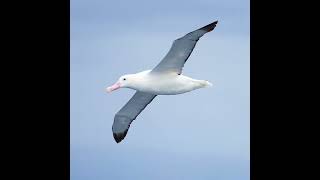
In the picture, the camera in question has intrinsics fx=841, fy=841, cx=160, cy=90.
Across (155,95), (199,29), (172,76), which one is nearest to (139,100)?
(155,95)

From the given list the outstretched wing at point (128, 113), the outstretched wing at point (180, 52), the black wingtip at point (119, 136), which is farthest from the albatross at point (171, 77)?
the black wingtip at point (119, 136)

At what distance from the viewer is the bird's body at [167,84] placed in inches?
459

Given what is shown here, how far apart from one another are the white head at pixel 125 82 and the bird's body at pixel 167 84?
0.44 ft

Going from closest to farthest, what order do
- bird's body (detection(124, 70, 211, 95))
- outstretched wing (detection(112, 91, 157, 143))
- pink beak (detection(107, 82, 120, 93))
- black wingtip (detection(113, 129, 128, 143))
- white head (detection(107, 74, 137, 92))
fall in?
bird's body (detection(124, 70, 211, 95)) < white head (detection(107, 74, 137, 92)) < pink beak (detection(107, 82, 120, 93)) < outstretched wing (detection(112, 91, 157, 143)) < black wingtip (detection(113, 129, 128, 143))

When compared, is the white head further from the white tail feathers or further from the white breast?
the white tail feathers

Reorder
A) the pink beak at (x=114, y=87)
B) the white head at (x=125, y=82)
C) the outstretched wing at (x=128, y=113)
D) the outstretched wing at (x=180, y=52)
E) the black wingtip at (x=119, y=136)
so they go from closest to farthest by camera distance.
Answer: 1. the outstretched wing at (x=180, y=52)
2. the white head at (x=125, y=82)
3. the pink beak at (x=114, y=87)
4. the outstretched wing at (x=128, y=113)
5. the black wingtip at (x=119, y=136)

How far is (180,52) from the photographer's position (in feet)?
37.9

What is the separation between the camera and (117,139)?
13078 mm

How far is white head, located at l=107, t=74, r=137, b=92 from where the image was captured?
11.9m

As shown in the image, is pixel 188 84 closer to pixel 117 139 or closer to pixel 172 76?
pixel 172 76

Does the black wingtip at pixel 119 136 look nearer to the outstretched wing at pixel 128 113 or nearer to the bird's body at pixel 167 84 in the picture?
the outstretched wing at pixel 128 113

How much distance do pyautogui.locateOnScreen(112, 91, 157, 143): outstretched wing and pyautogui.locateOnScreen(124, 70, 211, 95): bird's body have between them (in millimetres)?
888

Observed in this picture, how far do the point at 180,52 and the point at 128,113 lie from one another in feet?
5.93

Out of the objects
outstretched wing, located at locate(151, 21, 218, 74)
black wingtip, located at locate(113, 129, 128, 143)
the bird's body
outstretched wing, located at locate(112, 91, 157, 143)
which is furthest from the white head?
black wingtip, located at locate(113, 129, 128, 143)
